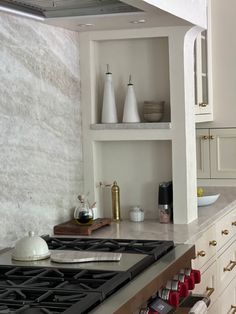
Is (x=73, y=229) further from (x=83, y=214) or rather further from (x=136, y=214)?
(x=136, y=214)

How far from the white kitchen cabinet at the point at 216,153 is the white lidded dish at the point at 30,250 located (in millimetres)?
2161

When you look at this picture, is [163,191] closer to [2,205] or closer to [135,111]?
[135,111]

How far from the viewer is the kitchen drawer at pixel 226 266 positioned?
149 inches

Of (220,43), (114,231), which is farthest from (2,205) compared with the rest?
(220,43)

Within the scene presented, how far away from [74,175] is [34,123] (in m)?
0.52

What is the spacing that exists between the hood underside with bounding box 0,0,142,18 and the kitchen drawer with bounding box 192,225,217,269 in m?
1.11

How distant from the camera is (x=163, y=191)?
11.7 feet

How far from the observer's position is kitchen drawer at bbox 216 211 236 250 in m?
3.75

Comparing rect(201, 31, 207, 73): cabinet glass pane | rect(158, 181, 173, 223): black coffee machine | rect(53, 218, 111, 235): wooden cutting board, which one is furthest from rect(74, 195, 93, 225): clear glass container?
rect(201, 31, 207, 73): cabinet glass pane

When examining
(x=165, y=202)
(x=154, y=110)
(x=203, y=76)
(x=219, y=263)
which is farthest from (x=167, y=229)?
(x=203, y=76)

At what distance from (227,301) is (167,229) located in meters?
0.77

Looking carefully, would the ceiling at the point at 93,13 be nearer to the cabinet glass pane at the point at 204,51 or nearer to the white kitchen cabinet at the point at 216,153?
the cabinet glass pane at the point at 204,51

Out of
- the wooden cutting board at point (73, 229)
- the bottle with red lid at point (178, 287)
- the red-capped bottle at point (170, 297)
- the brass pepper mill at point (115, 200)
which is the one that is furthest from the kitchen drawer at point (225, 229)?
the red-capped bottle at point (170, 297)

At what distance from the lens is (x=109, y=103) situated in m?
3.66
